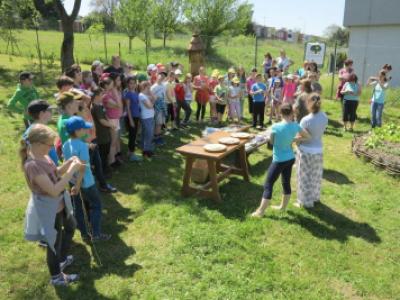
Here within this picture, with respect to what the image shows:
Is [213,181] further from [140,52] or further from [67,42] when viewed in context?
[140,52]

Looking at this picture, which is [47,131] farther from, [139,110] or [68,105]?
[139,110]

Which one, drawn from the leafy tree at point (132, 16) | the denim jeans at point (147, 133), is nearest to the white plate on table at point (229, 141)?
the denim jeans at point (147, 133)

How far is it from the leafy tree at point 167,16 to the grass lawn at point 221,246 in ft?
116

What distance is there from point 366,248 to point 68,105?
425cm

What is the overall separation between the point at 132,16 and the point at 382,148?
31825mm

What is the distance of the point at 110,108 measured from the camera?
683 centimetres

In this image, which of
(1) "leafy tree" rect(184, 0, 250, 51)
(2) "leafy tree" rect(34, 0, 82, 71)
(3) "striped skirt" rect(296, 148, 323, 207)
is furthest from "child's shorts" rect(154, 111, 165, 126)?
(1) "leafy tree" rect(184, 0, 250, 51)

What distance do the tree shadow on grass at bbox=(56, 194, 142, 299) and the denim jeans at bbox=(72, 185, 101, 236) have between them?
206 mm

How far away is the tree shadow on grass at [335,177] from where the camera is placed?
7.24m

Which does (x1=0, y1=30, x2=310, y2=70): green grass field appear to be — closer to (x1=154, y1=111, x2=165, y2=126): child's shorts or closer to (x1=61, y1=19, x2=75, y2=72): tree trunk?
(x1=61, y1=19, x2=75, y2=72): tree trunk

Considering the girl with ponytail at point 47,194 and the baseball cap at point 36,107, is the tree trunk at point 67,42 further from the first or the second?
the girl with ponytail at point 47,194

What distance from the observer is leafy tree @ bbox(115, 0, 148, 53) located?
35406mm

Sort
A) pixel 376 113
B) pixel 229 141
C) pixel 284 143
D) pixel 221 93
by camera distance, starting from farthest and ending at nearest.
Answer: pixel 221 93
pixel 376 113
pixel 229 141
pixel 284 143

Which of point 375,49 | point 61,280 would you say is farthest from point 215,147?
point 375,49
